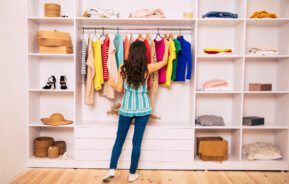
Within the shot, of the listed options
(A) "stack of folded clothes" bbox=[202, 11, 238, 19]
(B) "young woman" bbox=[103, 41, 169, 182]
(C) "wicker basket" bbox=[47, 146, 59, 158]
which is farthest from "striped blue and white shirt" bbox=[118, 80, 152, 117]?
(A) "stack of folded clothes" bbox=[202, 11, 238, 19]

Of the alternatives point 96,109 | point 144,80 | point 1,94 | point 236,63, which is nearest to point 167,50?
point 144,80

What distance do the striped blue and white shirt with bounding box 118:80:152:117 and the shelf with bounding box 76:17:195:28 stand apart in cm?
104

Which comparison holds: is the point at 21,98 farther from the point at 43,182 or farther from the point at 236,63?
the point at 236,63

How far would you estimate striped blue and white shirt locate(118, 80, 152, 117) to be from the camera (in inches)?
138

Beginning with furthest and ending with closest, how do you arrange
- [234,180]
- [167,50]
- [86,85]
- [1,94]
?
1. [86,85]
2. [167,50]
3. [234,180]
4. [1,94]

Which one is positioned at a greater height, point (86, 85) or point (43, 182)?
point (86, 85)

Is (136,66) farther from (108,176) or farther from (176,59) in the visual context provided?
(108,176)

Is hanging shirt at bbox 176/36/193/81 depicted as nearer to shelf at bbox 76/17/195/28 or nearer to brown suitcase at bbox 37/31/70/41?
shelf at bbox 76/17/195/28

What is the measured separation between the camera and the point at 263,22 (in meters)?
4.31

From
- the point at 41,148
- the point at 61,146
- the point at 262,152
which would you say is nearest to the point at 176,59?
the point at 262,152

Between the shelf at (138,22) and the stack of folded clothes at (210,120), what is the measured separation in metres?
1.25

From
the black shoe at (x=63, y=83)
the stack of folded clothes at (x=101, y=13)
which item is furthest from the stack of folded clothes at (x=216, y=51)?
the black shoe at (x=63, y=83)

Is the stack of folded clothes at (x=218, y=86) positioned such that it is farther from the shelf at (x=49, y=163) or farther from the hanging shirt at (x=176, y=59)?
the shelf at (x=49, y=163)

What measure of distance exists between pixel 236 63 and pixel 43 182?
2.85 meters
